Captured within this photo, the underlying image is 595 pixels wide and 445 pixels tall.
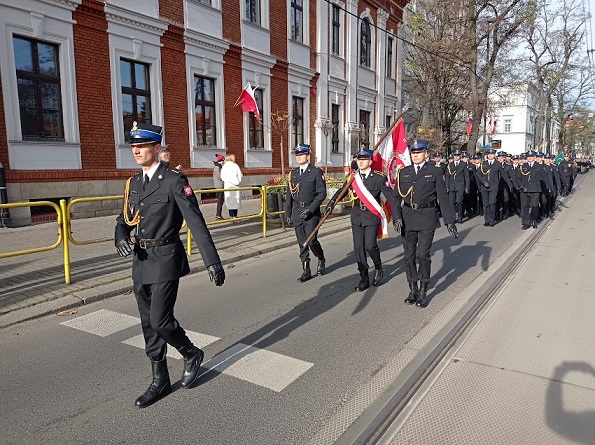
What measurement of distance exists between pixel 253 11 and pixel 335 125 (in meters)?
7.17

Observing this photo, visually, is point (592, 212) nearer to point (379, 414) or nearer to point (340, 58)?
point (340, 58)

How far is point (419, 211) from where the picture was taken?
5.32 metres

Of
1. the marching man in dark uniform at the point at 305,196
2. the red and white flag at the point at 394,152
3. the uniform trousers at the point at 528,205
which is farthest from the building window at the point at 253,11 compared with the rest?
the marching man in dark uniform at the point at 305,196

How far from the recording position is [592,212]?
15500mm

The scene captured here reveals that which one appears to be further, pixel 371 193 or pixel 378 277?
pixel 378 277

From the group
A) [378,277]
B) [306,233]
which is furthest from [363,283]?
[306,233]

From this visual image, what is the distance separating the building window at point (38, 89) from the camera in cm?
1030

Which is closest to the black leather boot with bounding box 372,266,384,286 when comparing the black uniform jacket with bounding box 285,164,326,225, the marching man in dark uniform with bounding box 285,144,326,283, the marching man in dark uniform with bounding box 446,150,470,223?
the marching man in dark uniform with bounding box 285,144,326,283

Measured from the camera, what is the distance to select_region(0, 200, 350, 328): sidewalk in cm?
533

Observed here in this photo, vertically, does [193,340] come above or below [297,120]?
below

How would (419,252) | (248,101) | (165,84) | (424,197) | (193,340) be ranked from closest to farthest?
(193,340), (424,197), (419,252), (165,84), (248,101)

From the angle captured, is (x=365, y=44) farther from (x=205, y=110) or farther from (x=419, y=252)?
(x=419, y=252)

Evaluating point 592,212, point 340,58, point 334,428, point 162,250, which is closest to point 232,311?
point 162,250

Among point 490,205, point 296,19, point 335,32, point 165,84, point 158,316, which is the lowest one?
point 490,205
